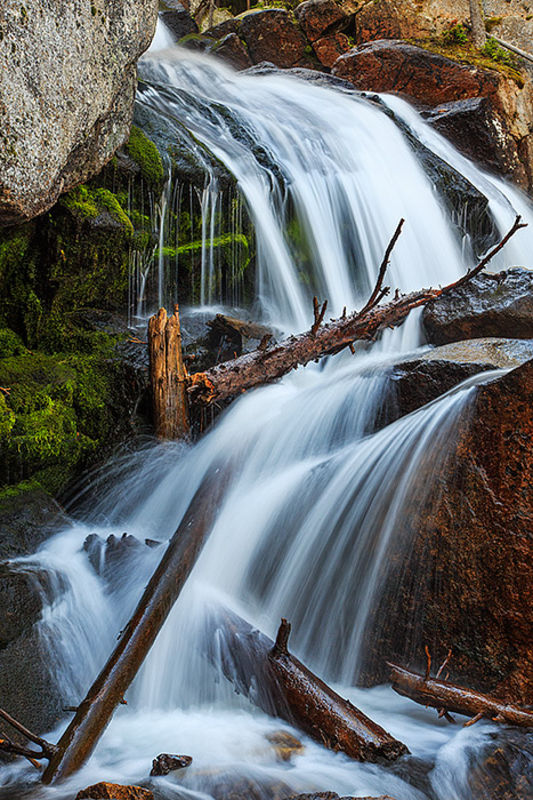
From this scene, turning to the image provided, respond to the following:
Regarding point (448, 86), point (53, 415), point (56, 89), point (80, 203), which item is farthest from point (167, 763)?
point (448, 86)

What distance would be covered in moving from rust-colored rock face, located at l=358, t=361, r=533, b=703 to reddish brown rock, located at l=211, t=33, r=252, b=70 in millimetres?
16049

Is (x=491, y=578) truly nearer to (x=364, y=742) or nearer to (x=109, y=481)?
(x=364, y=742)

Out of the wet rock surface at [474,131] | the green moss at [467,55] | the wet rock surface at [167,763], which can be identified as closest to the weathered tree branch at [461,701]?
the wet rock surface at [167,763]

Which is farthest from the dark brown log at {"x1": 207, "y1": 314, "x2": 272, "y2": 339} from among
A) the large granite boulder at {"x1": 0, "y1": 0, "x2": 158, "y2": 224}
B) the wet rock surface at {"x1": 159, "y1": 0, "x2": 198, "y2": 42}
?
the wet rock surface at {"x1": 159, "y1": 0, "x2": 198, "y2": 42}

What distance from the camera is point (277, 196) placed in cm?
797

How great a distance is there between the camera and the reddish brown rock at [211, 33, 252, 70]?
15867mm

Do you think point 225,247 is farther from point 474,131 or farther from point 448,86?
point 448,86

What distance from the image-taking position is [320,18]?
1631 centimetres

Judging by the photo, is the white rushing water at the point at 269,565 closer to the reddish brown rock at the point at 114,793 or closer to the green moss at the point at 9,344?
the reddish brown rock at the point at 114,793

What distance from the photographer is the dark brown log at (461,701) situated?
7.84ft

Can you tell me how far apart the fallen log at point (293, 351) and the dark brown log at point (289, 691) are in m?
2.41

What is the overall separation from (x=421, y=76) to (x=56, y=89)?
1237 centimetres

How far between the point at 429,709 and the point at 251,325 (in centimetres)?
442

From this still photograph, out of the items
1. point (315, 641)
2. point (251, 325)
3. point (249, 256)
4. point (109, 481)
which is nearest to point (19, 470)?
point (109, 481)
